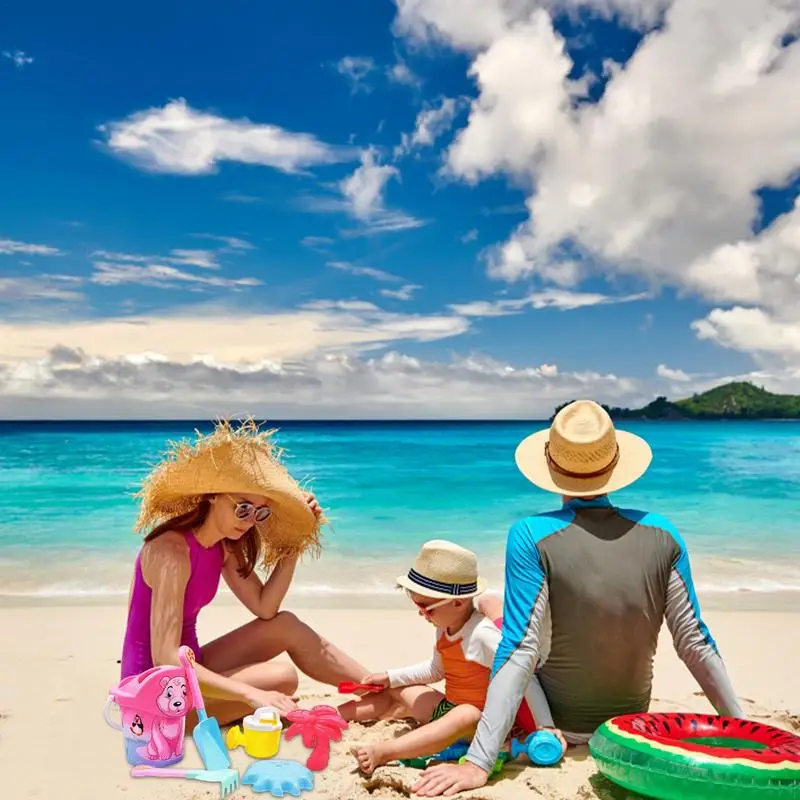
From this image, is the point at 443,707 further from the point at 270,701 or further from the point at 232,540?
the point at 232,540

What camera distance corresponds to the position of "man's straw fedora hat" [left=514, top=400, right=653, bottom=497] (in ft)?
11.8

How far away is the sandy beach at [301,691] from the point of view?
352cm

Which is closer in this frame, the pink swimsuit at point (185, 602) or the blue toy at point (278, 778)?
the blue toy at point (278, 778)

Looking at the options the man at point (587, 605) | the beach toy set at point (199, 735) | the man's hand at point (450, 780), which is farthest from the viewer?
the beach toy set at point (199, 735)

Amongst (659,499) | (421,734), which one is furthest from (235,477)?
(659,499)

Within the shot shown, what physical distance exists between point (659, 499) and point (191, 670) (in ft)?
66.5

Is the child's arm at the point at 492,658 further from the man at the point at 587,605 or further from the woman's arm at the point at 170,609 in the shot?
the woman's arm at the point at 170,609

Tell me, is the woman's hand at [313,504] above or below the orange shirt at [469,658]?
above

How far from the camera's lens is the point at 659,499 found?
2231cm

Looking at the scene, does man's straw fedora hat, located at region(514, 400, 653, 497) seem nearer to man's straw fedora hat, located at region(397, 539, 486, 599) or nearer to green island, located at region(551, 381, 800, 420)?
man's straw fedora hat, located at region(397, 539, 486, 599)

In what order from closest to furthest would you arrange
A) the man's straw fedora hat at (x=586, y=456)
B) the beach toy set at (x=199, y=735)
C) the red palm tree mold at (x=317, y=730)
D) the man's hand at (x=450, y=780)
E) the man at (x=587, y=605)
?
the man's hand at (x=450, y=780) → the man at (x=587, y=605) → the beach toy set at (x=199, y=735) → the man's straw fedora hat at (x=586, y=456) → the red palm tree mold at (x=317, y=730)

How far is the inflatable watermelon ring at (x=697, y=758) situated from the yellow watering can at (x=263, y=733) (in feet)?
4.71

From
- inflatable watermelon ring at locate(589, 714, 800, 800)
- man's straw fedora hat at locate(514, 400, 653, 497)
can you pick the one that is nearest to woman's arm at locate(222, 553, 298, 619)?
man's straw fedora hat at locate(514, 400, 653, 497)

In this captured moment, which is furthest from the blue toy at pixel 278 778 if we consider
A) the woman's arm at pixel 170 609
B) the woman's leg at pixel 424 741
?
the woman's arm at pixel 170 609
